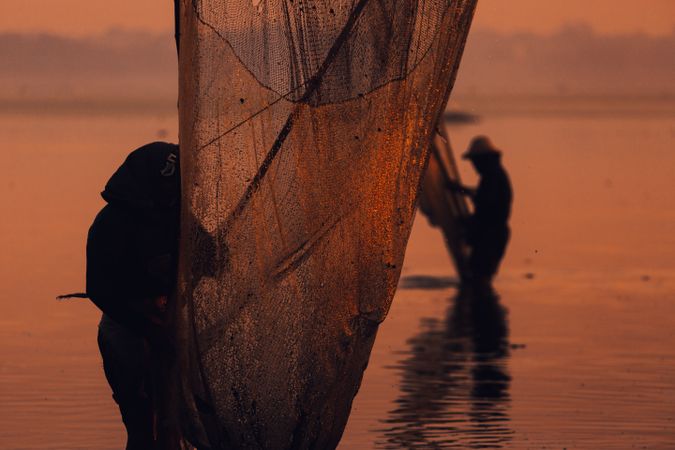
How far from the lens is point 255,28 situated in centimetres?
786

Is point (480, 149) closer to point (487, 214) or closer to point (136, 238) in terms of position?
point (487, 214)

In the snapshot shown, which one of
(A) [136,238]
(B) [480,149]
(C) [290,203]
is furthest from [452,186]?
(A) [136,238]

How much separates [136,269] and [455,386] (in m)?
4.73

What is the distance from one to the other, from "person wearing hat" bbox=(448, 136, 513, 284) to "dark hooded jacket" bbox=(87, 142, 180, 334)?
1093 centimetres

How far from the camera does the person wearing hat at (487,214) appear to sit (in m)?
18.8

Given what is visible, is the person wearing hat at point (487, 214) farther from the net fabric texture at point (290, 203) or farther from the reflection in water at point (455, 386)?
the net fabric texture at point (290, 203)

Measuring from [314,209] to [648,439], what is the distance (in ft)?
10.9

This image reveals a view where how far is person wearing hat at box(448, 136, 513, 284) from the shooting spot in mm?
18844

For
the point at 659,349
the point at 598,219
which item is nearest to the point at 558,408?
the point at 659,349

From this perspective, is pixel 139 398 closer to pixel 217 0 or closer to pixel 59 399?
pixel 217 0

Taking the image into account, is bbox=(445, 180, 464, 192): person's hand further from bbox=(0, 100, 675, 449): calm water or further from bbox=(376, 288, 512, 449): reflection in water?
bbox=(376, 288, 512, 449): reflection in water

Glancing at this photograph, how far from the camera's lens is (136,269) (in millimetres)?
7945

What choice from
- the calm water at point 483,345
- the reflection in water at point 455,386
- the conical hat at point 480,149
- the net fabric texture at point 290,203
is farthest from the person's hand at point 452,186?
the net fabric texture at point 290,203

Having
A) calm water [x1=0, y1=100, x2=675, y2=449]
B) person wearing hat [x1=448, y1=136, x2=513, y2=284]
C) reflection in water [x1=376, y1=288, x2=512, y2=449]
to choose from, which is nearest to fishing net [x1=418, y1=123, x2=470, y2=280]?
person wearing hat [x1=448, y1=136, x2=513, y2=284]
